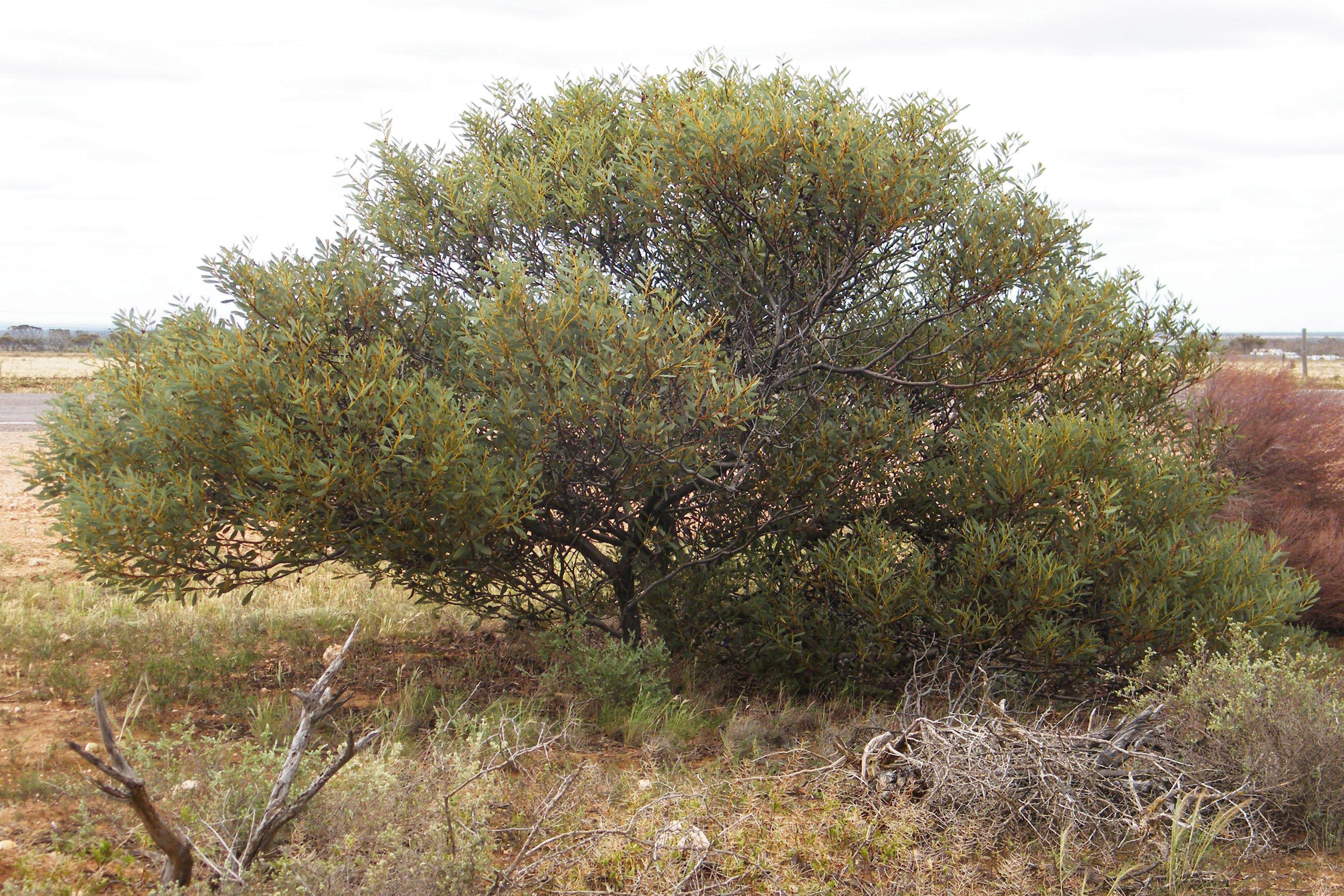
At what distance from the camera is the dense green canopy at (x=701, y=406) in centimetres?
478

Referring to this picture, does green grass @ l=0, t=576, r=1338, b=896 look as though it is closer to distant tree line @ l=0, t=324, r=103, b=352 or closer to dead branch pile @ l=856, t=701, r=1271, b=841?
dead branch pile @ l=856, t=701, r=1271, b=841

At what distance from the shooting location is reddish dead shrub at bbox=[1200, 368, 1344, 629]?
8.88 m

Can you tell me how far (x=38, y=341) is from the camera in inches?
1917

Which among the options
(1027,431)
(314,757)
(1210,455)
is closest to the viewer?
(314,757)

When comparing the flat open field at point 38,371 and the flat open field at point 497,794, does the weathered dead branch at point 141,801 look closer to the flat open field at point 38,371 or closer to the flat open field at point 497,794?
the flat open field at point 497,794

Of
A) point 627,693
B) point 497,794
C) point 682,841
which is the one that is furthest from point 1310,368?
point 497,794

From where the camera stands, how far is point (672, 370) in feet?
15.8

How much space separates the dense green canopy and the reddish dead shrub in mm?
2652

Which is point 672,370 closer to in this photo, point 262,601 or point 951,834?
point 951,834

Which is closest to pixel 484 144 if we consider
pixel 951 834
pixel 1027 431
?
pixel 1027 431

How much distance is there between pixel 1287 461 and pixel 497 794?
8180mm

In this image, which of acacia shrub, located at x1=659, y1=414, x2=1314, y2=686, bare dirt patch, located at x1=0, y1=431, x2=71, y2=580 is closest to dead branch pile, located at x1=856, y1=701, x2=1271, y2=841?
acacia shrub, located at x1=659, y1=414, x2=1314, y2=686

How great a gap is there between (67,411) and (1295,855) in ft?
20.5

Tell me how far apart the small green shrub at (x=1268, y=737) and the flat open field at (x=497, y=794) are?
0.24 m
